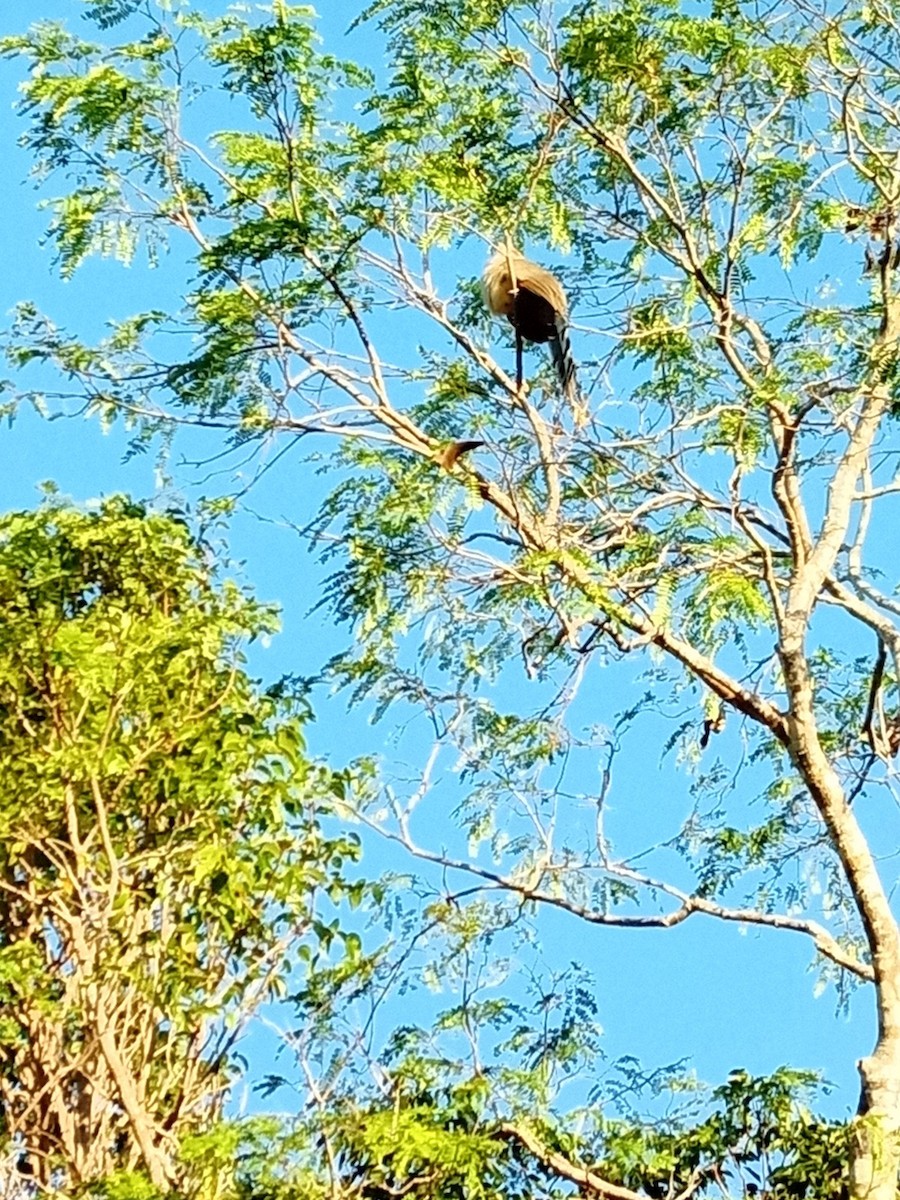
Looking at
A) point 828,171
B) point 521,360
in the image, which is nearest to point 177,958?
point 521,360

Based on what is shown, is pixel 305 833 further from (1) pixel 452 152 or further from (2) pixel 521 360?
(1) pixel 452 152

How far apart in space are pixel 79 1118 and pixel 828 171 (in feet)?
13.4

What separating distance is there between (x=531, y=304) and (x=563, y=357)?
0.71ft

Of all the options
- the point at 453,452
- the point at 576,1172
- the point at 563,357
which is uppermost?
the point at 563,357

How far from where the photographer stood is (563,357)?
621 centimetres

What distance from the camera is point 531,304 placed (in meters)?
6.11

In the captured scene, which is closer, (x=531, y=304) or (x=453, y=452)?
(x=453, y=452)

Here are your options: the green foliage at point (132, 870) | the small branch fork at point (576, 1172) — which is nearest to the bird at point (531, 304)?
the green foliage at point (132, 870)

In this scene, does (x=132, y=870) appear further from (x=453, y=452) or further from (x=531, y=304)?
(x=531, y=304)

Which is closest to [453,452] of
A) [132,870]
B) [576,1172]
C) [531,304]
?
[531,304]

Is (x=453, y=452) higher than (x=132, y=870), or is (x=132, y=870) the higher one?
(x=453, y=452)

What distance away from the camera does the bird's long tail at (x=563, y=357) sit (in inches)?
241

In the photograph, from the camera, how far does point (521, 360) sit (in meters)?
5.90

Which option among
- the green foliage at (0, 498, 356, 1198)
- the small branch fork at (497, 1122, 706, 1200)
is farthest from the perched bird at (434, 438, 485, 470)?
the small branch fork at (497, 1122, 706, 1200)
